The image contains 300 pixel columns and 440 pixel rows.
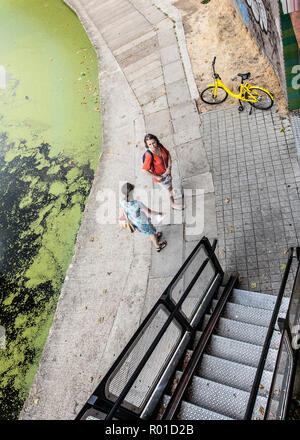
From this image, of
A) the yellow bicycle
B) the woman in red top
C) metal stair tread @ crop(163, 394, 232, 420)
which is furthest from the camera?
the yellow bicycle

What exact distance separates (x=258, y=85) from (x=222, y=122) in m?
1.26

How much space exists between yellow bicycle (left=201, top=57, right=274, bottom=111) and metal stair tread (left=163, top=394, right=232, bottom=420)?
620 cm

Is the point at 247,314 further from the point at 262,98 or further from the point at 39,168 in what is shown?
the point at 39,168

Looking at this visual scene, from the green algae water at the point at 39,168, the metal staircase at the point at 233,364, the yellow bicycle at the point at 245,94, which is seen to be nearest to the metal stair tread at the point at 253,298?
the metal staircase at the point at 233,364

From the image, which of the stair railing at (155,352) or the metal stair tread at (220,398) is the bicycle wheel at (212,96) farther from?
the metal stair tread at (220,398)

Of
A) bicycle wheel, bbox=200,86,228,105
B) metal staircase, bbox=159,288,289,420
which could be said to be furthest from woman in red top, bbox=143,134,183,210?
bicycle wheel, bbox=200,86,228,105

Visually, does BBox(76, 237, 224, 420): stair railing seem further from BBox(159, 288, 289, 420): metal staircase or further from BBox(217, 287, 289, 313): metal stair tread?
BBox(217, 287, 289, 313): metal stair tread

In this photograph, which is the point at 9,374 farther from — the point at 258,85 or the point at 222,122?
the point at 258,85

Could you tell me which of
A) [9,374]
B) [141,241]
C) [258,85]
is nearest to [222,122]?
[258,85]

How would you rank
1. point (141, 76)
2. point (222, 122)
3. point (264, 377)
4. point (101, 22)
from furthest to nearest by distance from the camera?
point (101, 22) → point (141, 76) → point (222, 122) → point (264, 377)

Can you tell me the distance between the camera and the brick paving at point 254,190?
6.07 m

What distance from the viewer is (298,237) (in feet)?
19.7

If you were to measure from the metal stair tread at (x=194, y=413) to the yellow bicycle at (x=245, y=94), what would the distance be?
20.4 feet

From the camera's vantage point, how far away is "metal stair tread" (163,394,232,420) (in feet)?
12.9
